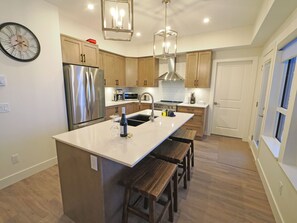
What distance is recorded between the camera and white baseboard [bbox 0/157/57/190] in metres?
2.08

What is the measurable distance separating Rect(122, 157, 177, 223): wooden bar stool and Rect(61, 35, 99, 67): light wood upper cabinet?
2.50m

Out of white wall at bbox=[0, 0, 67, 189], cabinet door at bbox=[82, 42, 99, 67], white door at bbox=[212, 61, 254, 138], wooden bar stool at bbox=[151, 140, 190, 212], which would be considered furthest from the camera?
white door at bbox=[212, 61, 254, 138]

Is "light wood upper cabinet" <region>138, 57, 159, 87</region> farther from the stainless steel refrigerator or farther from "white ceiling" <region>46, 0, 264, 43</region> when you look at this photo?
the stainless steel refrigerator

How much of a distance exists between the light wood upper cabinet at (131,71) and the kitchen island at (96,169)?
11.3 ft

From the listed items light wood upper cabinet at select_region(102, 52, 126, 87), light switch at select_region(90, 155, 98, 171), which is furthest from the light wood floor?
light wood upper cabinet at select_region(102, 52, 126, 87)

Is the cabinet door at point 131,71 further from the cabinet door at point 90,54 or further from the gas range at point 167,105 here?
the cabinet door at point 90,54

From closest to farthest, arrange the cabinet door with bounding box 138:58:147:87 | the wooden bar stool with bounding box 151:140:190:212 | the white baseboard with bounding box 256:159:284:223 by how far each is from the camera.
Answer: the white baseboard with bounding box 256:159:284:223 → the wooden bar stool with bounding box 151:140:190:212 → the cabinet door with bounding box 138:58:147:87

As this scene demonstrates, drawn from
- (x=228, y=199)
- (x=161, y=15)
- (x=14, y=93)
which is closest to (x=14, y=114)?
(x=14, y=93)

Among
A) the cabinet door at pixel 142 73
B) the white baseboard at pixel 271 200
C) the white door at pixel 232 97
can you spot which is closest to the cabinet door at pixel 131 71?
the cabinet door at pixel 142 73

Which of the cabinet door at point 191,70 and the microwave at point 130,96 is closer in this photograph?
the cabinet door at point 191,70

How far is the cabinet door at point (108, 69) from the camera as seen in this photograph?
157 inches

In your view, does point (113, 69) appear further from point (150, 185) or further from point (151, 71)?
point (150, 185)

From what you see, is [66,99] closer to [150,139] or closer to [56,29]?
[56,29]

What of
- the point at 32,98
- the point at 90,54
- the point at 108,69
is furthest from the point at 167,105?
the point at 32,98
